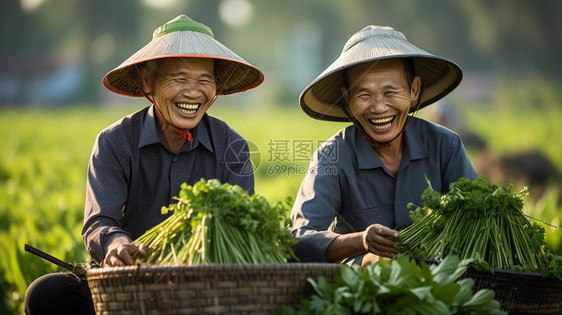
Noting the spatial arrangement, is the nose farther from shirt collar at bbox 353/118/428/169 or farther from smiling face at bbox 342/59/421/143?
shirt collar at bbox 353/118/428/169

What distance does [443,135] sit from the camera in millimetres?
3531

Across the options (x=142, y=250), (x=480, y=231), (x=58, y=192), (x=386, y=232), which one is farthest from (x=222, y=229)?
(x=58, y=192)

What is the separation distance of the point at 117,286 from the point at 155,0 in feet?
237

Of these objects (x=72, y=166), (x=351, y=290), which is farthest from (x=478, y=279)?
(x=72, y=166)

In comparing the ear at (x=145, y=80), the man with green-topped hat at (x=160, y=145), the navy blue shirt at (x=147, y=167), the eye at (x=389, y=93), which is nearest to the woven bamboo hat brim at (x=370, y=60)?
the eye at (x=389, y=93)

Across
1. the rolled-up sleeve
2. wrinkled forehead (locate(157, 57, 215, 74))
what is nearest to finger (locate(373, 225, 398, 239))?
the rolled-up sleeve

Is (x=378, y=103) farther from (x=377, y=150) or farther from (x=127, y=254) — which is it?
(x=127, y=254)

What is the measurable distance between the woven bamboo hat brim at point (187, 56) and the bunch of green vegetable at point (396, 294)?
1455 mm

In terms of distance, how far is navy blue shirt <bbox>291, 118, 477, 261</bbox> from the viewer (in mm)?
3320

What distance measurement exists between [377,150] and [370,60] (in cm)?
57

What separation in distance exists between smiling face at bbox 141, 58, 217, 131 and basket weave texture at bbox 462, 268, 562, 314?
1.56 meters

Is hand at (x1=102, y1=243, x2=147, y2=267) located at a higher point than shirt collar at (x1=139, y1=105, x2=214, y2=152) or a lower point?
lower

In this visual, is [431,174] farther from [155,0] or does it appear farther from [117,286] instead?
[155,0]

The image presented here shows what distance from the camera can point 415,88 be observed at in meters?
3.59
